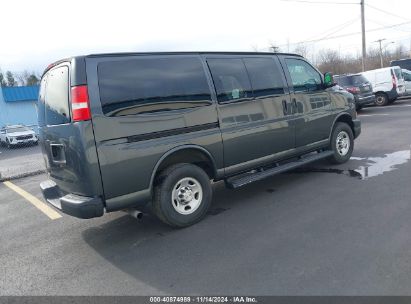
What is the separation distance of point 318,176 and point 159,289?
3.98 m

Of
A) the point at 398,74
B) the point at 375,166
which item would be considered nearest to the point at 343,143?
the point at 375,166

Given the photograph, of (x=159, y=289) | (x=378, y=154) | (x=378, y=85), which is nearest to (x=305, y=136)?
(x=378, y=154)

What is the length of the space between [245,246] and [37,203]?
14.8 ft

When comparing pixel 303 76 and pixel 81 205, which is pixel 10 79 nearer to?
pixel 303 76

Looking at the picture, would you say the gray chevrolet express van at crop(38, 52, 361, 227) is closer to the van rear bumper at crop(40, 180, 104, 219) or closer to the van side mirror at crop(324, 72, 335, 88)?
the van rear bumper at crop(40, 180, 104, 219)

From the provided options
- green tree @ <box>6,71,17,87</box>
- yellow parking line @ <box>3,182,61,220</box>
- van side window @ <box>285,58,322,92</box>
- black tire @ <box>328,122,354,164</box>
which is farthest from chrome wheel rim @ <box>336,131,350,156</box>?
green tree @ <box>6,71,17,87</box>

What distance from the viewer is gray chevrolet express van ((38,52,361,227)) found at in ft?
12.9

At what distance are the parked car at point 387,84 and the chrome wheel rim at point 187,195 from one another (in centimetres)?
1588

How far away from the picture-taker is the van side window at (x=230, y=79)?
495 cm

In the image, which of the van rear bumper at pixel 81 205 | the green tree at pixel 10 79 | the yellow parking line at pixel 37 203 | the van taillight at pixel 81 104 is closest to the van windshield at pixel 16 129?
the yellow parking line at pixel 37 203

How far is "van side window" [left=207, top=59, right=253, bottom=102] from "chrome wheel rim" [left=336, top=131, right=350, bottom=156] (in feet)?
8.36

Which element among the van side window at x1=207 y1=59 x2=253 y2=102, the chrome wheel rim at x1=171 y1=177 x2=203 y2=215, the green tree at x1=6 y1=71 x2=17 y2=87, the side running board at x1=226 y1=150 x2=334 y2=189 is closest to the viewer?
the chrome wheel rim at x1=171 y1=177 x2=203 y2=215

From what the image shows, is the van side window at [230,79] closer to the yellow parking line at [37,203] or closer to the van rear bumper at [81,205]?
the van rear bumper at [81,205]

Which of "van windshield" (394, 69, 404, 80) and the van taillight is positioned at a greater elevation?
the van taillight
